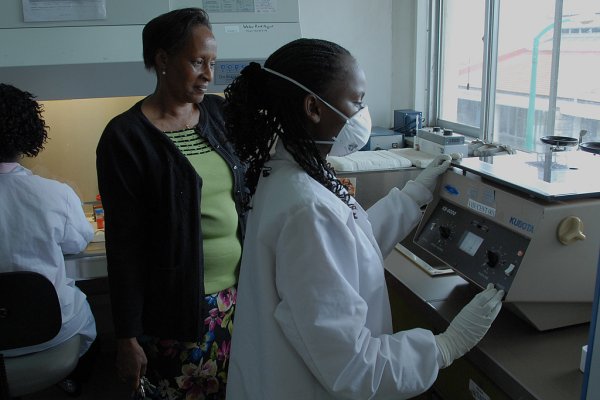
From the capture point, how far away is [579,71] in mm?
2225

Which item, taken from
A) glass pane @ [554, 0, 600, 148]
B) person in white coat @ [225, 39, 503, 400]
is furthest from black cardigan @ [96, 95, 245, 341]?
glass pane @ [554, 0, 600, 148]

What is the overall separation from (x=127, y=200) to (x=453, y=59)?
235 cm

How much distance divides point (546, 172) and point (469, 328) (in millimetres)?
405

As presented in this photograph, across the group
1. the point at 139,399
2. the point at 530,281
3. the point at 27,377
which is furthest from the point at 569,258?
the point at 27,377

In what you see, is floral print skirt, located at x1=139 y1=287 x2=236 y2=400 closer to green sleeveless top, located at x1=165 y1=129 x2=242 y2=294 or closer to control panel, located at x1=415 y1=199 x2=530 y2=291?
green sleeveless top, located at x1=165 y1=129 x2=242 y2=294

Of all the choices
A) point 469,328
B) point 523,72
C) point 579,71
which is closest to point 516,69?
point 523,72

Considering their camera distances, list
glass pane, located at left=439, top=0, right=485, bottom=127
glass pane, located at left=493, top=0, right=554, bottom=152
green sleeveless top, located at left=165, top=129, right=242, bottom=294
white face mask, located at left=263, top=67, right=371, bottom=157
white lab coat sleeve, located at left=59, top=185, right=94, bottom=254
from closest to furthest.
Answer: white face mask, located at left=263, top=67, right=371, bottom=157, green sleeveless top, located at left=165, top=129, right=242, bottom=294, white lab coat sleeve, located at left=59, top=185, right=94, bottom=254, glass pane, located at left=493, top=0, right=554, bottom=152, glass pane, located at left=439, top=0, right=485, bottom=127

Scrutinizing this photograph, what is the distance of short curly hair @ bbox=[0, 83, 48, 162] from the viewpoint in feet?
5.86

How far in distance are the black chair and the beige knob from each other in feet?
4.84

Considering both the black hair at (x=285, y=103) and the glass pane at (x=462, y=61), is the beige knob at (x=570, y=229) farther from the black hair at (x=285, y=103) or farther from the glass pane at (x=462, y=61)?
the glass pane at (x=462, y=61)

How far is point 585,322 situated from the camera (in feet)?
3.67

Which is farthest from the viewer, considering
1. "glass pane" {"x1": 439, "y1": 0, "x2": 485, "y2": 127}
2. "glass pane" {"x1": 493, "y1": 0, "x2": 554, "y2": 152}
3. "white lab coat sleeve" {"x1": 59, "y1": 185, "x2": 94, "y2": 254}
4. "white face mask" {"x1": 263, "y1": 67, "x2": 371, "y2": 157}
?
"glass pane" {"x1": 439, "y1": 0, "x2": 485, "y2": 127}

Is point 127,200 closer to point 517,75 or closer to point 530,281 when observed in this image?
point 530,281

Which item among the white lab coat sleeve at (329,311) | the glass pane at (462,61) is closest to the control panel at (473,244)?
the white lab coat sleeve at (329,311)
